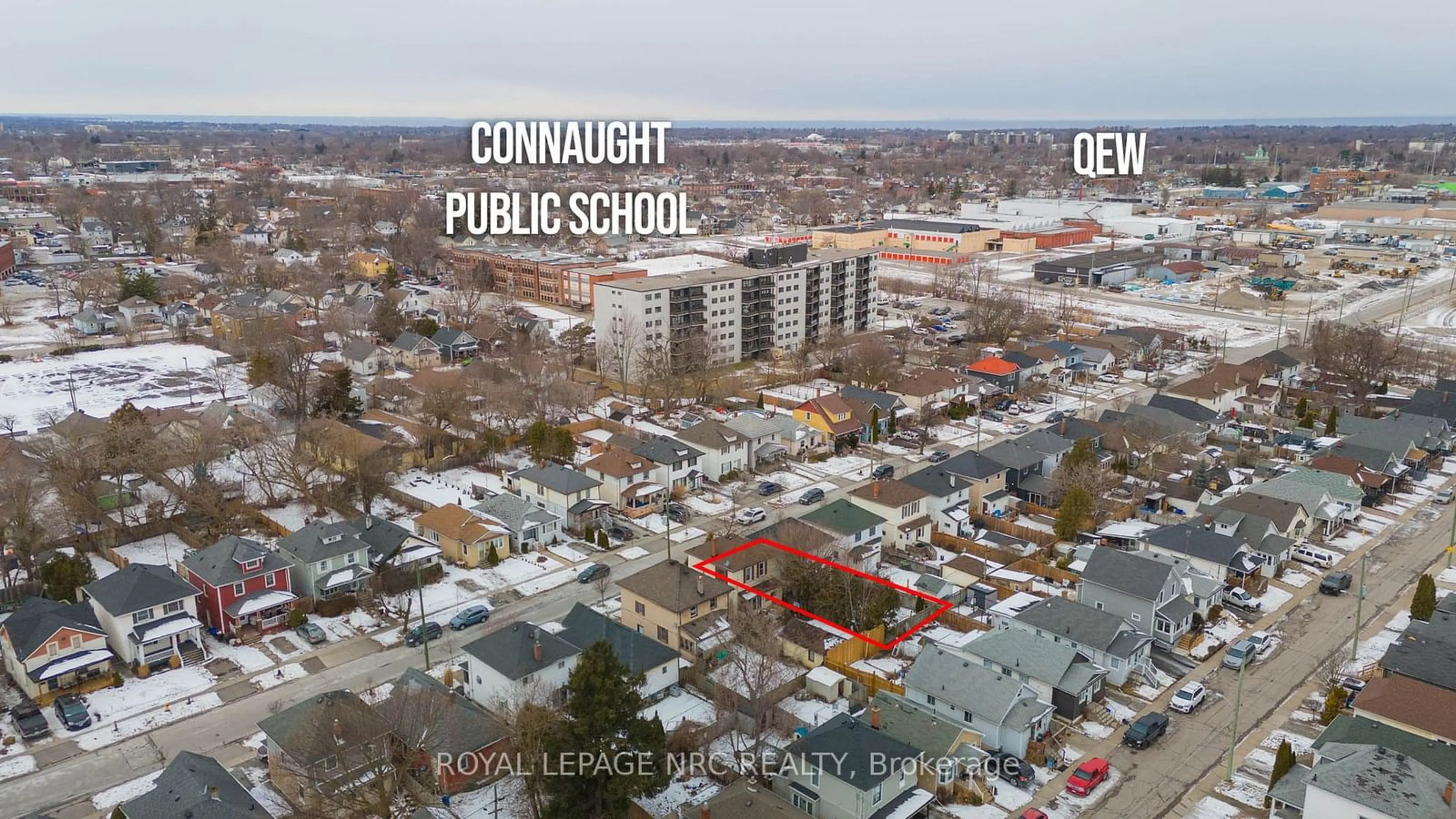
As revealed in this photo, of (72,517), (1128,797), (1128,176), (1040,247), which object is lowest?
(1128,797)

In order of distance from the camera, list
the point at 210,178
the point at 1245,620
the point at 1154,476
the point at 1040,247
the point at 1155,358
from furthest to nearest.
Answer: the point at 210,178 → the point at 1040,247 → the point at 1155,358 → the point at 1154,476 → the point at 1245,620

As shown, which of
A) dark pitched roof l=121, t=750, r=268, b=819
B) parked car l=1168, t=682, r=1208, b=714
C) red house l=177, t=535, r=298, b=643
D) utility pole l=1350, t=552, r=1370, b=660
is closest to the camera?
dark pitched roof l=121, t=750, r=268, b=819

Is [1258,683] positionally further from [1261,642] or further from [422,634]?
[422,634]

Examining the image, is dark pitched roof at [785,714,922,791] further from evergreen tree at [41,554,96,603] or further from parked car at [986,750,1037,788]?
evergreen tree at [41,554,96,603]

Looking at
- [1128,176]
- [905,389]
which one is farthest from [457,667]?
[1128,176]

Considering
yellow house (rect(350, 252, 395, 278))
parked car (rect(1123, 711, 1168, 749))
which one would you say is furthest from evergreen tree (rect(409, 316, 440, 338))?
parked car (rect(1123, 711, 1168, 749))

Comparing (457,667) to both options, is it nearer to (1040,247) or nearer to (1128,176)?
(1040,247)

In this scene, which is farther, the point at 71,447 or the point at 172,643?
the point at 71,447
